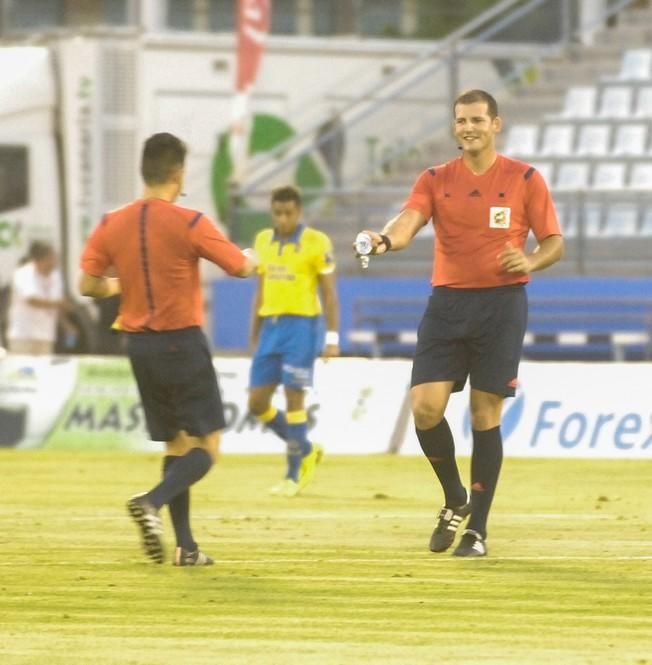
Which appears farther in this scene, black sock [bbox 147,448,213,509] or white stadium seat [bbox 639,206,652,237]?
white stadium seat [bbox 639,206,652,237]

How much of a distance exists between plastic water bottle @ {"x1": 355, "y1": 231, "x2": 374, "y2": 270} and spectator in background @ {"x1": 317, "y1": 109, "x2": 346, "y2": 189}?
62.0 ft

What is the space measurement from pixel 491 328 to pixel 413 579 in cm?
152

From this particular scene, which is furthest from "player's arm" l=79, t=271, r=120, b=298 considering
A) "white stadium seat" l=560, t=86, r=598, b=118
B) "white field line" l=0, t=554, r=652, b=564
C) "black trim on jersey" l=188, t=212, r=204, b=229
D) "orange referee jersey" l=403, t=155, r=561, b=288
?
"white stadium seat" l=560, t=86, r=598, b=118

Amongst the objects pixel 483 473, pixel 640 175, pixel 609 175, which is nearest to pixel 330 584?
pixel 483 473

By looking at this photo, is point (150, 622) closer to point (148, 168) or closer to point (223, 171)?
point (148, 168)

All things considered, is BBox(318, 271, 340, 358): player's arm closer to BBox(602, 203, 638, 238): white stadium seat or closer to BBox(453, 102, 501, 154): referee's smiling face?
BBox(453, 102, 501, 154): referee's smiling face

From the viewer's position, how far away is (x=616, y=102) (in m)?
30.0

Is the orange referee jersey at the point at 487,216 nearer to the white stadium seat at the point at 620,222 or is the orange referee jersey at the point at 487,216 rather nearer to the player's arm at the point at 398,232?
the player's arm at the point at 398,232

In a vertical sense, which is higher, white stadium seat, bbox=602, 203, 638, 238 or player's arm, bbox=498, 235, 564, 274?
player's arm, bbox=498, 235, 564, 274

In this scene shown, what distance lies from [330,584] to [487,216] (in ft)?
7.00

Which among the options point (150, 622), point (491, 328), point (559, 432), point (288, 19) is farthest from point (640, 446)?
point (288, 19)

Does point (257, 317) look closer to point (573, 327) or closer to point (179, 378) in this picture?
point (179, 378)

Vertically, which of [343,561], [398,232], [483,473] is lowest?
[343,561]

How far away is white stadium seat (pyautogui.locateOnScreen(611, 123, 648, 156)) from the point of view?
1145 inches
